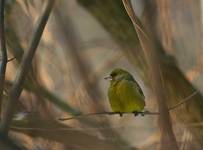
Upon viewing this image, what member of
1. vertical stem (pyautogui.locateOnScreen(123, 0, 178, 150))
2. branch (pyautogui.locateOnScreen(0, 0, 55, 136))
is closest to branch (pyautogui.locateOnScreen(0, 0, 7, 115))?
branch (pyautogui.locateOnScreen(0, 0, 55, 136))

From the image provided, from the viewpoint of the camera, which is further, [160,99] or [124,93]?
[124,93]

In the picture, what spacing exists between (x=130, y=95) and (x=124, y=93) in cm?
2

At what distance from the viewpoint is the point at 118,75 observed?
54.2 inches

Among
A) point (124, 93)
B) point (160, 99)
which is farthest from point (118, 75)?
point (160, 99)

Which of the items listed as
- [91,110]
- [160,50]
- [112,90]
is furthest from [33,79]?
[112,90]

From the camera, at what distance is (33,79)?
102cm

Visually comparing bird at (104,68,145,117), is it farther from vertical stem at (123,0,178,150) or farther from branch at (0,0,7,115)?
vertical stem at (123,0,178,150)

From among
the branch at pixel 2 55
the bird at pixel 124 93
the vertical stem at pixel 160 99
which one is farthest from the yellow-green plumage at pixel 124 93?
the vertical stem at pixel 160 99

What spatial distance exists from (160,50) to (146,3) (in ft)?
0.45

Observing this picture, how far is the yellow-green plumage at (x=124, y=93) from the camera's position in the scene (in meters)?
1.28

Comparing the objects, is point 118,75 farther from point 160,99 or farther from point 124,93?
point 160,99

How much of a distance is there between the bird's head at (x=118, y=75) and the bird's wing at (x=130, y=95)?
0.01 metres

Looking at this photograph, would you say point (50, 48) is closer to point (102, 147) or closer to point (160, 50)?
point (160, 50)

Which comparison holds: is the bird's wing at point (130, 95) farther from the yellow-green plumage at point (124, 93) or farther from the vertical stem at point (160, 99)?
the vertical stem at point (160, 99)
